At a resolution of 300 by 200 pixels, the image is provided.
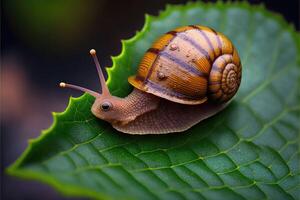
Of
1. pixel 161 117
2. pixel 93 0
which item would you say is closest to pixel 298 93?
pixel 161 117

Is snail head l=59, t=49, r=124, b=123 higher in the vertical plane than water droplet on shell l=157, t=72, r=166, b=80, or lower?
lower

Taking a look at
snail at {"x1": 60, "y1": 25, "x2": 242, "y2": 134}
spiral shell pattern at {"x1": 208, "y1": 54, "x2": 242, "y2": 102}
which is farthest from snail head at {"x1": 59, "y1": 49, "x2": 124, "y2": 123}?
spiral shell pattern at {"x1": 208, "y1": 54, "x2": 242, "y2": 102}

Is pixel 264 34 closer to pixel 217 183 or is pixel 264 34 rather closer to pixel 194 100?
pixel 194 100

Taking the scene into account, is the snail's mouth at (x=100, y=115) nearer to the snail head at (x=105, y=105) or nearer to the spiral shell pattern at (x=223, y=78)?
the snail head at (x=105, y=105)

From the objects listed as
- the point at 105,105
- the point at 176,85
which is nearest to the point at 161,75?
the point at 176,85

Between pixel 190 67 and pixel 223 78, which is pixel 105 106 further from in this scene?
pixel 223 78

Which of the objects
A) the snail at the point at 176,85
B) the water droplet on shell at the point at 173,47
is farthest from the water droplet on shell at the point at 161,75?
the water droplet on shell at the point at 173,47

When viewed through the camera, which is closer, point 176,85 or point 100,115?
point 100,115

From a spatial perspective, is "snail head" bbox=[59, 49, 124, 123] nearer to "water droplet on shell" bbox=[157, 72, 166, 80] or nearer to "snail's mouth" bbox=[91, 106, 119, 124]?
"snail's mouth" bbox=[91, 106, 119, 124]
